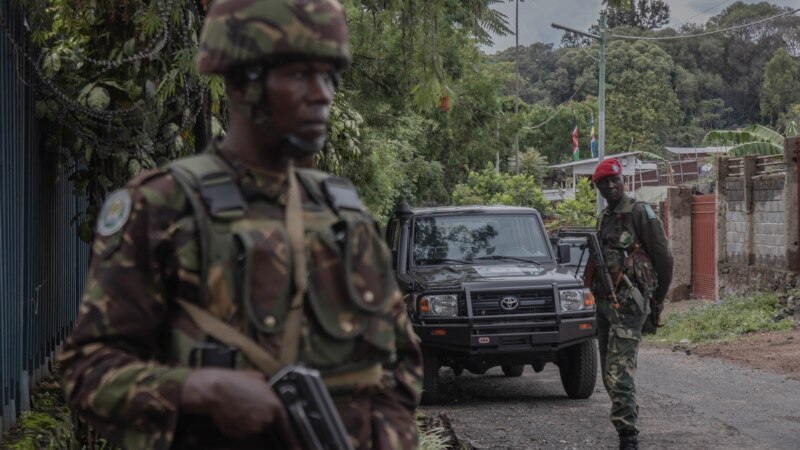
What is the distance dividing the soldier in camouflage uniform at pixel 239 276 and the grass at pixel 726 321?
14.9 metres

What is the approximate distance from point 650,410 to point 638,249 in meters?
2.56

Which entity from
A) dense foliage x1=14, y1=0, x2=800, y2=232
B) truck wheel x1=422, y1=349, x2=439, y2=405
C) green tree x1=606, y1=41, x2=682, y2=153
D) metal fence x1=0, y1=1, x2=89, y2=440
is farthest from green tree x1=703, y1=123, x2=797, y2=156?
green tree x1=606, y1=41, x2=682, y2=153

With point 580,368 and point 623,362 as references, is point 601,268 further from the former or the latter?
point 580,368

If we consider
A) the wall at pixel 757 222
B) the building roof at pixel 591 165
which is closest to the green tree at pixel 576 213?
the wall at pixel 757 222

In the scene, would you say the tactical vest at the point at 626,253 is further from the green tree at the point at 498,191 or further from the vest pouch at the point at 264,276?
the green tree at the point at 498,191

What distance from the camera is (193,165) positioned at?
1986 mm

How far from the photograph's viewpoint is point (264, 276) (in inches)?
75.5

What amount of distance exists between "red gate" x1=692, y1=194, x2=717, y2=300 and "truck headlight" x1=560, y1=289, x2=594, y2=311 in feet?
41.4

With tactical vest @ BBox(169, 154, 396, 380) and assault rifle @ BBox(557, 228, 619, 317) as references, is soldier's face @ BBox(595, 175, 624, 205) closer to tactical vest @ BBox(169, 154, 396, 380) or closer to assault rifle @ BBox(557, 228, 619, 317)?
assault rifle @ BBox(557, 228, 619, 317)

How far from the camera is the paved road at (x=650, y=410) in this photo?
26.5 feet

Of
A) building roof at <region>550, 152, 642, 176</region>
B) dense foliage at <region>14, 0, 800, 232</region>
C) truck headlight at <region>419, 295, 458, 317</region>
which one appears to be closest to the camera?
dense foliage at <region>14, 0, 800, 232</region>

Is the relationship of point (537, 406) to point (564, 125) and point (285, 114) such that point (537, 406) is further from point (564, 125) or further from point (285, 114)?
point (564, 125)

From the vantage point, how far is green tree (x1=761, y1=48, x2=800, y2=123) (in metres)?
65.9

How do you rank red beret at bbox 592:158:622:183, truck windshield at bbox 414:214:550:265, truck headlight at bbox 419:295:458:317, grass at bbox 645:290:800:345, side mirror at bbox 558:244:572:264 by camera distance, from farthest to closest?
grass at bbox 645:290:800:345 → truck windshield at bbox 414:214:550:265 → side mirror at bbox 558:244:572:264 → truck headlight at bbox 419:295:458:317 → red beret at bbox 592:158:622:183
